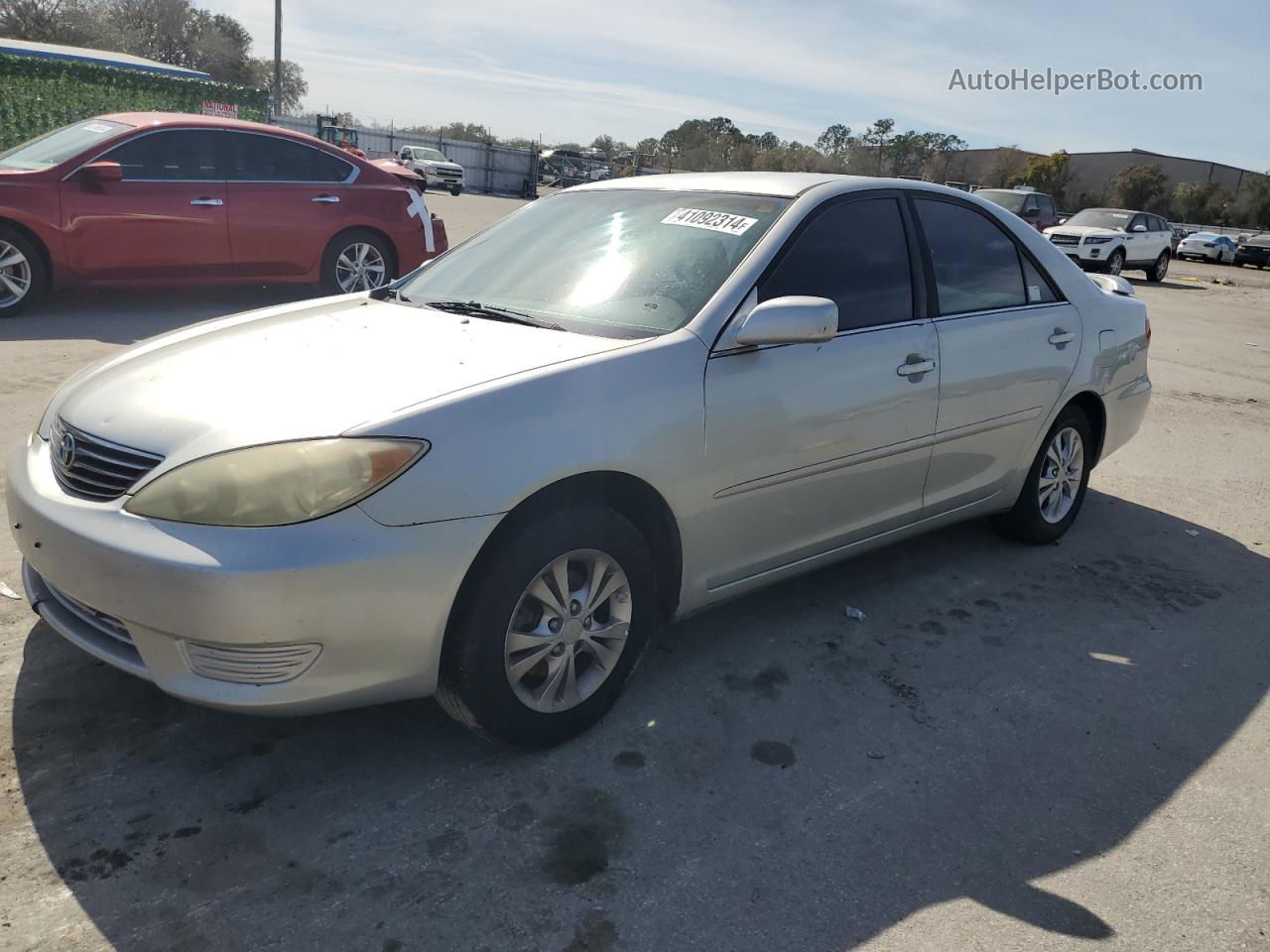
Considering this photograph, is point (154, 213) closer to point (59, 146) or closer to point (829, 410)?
point (59, 146)

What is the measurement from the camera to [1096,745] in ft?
10.7

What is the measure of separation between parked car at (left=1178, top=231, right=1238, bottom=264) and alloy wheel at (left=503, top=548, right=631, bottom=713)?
40.5 m

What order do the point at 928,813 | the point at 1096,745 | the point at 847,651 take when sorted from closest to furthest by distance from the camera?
the point at 928,813, the point at 1096,745, the point at 847,651

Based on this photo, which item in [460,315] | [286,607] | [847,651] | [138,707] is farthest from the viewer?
[847,651]

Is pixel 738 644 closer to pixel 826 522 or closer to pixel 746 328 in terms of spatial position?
pixel 826 522

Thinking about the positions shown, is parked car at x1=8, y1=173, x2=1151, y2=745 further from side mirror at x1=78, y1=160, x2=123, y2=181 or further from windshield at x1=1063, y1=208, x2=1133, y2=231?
windshield at x1=1063, y1=208, x2=1133, y2=231

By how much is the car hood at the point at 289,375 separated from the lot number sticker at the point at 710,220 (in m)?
0.75

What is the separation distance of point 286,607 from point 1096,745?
248 centimetres

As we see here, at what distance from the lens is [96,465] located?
2680 millimetres

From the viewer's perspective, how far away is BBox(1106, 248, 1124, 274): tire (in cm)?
2323

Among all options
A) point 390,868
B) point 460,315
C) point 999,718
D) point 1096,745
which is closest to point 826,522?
point 999,718

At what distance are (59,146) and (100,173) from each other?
0.72m

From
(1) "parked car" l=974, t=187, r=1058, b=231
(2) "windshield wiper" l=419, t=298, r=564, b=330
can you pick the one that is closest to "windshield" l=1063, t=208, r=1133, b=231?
(1) "parked car" l=974, t=187, r=1058, b=231

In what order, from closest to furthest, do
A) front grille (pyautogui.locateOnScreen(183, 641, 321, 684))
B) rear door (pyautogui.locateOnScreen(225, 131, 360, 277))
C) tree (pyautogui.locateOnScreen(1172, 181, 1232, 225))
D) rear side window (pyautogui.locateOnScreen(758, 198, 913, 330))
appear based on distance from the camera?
front grille (pyautogui.locateOnScreen(183, 641, 321, 684)), rear side window (pyautogui.locateOnScreen(758, 198, 913, 330)), rear door (pyautogui.locateOnScreen(225, 131, 360, 277)), tree (pyautogui.locateOnScreen(1172, 181, 1232, 225))
